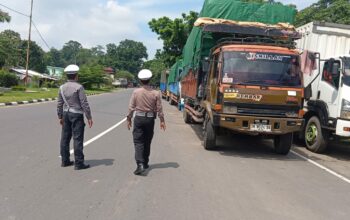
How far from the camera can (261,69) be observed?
994 cm

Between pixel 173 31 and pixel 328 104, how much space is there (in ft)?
111

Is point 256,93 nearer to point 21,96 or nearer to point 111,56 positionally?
point 21,96

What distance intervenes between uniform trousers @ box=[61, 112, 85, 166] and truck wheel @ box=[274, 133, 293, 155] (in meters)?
4.81

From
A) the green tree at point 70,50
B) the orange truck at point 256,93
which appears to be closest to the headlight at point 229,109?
the orange truck at point 256,93

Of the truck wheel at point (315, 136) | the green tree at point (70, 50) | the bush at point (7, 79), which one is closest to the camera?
the truck wheel at point (315, 136)

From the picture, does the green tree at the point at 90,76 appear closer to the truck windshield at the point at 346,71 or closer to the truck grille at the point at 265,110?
the truck windshield at the point at 346,71

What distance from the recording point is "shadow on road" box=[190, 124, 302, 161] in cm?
1016

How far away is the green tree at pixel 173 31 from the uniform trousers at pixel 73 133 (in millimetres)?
35871

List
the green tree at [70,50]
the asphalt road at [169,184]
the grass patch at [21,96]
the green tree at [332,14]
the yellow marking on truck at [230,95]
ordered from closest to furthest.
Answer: the asphalt road at [169,184] → the yellow marking on truck at [230,95] → the grass patch at [21,96] → the green tree at [332,14] → the green tree at [70,50]

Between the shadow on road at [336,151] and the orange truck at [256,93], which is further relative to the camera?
the shadow on road at [336,151]

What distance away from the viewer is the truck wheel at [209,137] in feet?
33.8

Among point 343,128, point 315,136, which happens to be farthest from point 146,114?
point 315,136

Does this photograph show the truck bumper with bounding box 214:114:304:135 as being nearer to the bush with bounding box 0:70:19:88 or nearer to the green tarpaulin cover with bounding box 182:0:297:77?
the green tarpaulin cover with bounding box 182:0:297:77

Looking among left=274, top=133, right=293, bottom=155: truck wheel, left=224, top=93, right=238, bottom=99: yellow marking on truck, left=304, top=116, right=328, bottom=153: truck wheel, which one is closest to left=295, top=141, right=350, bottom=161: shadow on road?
left=304, top=116, right=328, bottom=153: truck wheel
